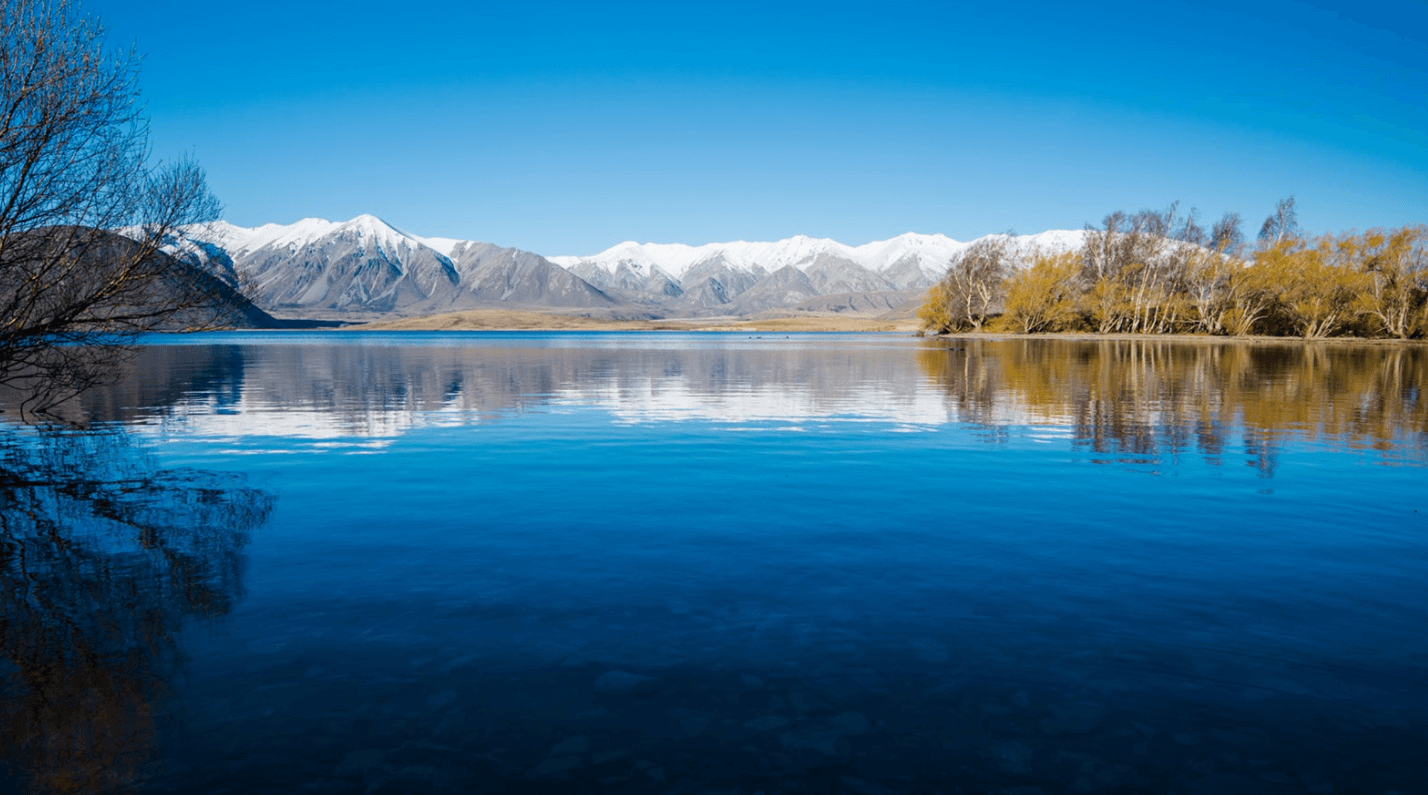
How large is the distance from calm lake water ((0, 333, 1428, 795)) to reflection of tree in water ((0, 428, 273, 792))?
0.16 feet

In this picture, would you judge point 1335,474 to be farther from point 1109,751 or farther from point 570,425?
point 570,425

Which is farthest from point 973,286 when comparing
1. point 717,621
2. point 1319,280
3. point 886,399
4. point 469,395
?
point 717,621

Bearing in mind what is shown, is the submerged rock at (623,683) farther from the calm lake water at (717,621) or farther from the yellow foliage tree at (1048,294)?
the yellow foliage tree at (1048,294)

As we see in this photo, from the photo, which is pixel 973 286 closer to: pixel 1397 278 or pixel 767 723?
pixel 1397 278

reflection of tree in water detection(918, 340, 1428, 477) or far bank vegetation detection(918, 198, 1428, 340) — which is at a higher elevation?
far bank vegetation detection(918, 198, 1428, 340)

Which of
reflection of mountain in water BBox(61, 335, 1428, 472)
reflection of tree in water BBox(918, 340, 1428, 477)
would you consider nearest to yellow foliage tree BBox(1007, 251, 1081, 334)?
reflection of mountain in water BBox(61, 335, 1428, 472)

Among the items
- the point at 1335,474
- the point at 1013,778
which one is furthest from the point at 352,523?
the point at 1335,474

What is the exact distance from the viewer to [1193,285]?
417ft

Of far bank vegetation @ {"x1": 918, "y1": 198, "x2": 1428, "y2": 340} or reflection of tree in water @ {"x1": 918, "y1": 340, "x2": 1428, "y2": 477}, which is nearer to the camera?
reflection of tree in water @ {"x1": 918, "y1": 340, "x2": 1428, "y2": 477}

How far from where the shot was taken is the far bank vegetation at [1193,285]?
103 m

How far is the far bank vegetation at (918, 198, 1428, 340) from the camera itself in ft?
339

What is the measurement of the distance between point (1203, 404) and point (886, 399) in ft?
40.0

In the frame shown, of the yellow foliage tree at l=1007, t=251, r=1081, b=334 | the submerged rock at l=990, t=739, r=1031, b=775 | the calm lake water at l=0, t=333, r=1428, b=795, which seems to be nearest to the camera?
the submerged rock at l=990, t=739, r=1031, b=775

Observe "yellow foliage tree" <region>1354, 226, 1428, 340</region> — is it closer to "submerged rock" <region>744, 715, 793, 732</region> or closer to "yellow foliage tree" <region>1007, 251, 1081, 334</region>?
"yellow foliage tree" <region>1007, 251, 1081, 334</region>
